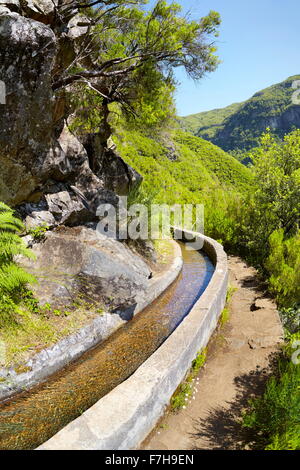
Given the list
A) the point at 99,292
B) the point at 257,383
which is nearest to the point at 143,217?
the point at 99,292

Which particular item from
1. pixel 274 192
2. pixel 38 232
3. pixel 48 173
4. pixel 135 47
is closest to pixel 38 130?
pixel 48 173

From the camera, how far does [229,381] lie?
403 cm

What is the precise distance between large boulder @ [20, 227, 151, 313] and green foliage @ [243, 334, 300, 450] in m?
2.63

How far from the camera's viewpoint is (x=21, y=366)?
3584 mm

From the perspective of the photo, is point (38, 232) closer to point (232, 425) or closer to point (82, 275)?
point (82, 275)

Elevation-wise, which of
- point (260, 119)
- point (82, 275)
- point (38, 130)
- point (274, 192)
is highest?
point (260, 119)

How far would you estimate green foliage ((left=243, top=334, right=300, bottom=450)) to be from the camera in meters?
2.59

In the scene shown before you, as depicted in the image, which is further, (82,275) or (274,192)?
(274,192)

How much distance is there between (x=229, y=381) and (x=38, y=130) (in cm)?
499

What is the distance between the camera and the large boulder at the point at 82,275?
4.81 meters

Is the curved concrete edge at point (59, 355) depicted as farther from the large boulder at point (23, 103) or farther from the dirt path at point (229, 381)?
the large boulder at point (23, 103)

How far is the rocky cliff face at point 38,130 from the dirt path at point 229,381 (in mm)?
3755
